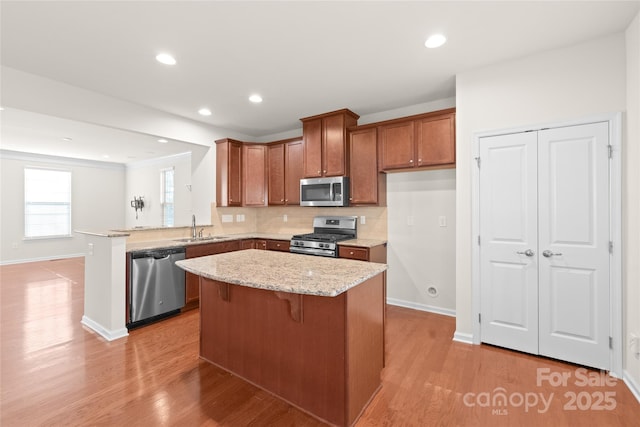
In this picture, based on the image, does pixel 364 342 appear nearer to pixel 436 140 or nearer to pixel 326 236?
pixel 326 236

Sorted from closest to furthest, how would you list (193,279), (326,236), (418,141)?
(418,141), (193,279), (326,236)

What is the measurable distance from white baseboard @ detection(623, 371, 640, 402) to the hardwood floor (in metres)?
0.04

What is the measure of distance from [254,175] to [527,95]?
3.74m

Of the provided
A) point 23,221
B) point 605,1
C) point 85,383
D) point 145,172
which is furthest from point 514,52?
point 23,221

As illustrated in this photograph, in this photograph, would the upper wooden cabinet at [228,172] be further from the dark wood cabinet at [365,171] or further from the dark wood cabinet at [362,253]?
the dark wood cabinet at [362,253]

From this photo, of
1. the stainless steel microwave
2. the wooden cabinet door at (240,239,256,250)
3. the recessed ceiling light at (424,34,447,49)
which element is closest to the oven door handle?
the stainless steel microwave

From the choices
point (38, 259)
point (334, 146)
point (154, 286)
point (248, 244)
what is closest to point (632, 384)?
point (334, 146)

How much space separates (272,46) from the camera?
2.43m

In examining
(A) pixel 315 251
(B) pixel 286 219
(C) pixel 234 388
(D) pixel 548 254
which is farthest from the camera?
(B) pixel 286 219

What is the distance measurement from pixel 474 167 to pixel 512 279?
1.09 m

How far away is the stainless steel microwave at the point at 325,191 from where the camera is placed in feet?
12.7

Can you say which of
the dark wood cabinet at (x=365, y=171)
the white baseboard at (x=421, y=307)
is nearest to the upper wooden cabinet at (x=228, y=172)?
the dark wood cabinet at (x=365, y=171)

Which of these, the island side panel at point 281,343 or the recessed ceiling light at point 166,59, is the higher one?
the recessed ceiling light at point 166,59

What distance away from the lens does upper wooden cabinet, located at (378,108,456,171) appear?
3.17m
